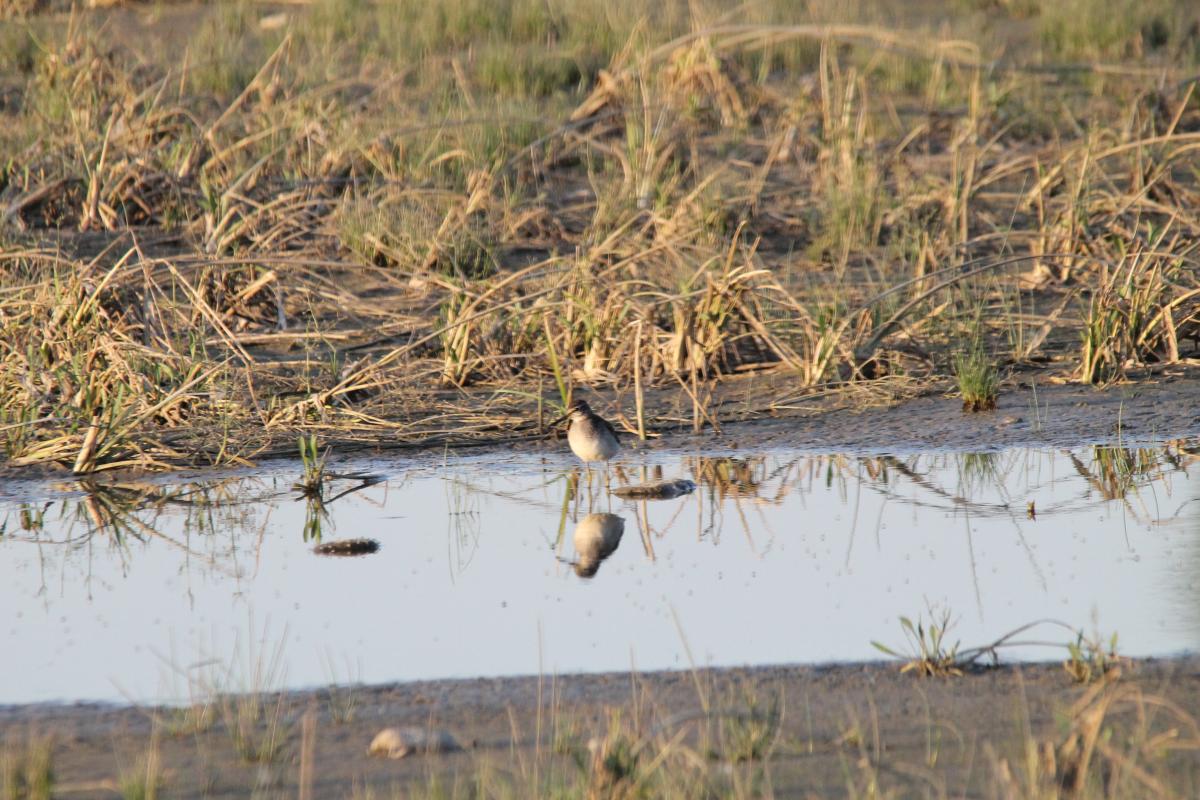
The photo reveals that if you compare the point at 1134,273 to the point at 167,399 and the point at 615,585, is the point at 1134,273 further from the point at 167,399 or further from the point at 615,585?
the point at 167,399

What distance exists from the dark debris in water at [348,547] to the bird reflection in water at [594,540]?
2.16ft

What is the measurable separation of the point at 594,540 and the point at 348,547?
0.79 m

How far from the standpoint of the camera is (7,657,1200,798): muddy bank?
3.45 metres

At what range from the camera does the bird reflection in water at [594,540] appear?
527 cm

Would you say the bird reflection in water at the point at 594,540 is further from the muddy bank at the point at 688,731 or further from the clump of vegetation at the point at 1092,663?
the clump of vegetation at the point at 1092,663

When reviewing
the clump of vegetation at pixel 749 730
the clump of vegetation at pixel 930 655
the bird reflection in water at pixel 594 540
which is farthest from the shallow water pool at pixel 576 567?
the clump of vegetation at pixel 749 730

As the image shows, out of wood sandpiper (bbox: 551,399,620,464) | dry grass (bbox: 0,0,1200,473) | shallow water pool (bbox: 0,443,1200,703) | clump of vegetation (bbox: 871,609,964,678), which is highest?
dry grass (bbox: 0,0,1200,473)

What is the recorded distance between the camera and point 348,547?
5508 mm

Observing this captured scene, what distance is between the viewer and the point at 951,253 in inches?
357

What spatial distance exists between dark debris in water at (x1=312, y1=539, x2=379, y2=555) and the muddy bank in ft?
4.47

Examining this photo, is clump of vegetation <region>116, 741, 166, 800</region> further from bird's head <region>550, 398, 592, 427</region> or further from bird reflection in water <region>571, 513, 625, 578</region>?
bird's head <region>550, 398, 592, 427</region>

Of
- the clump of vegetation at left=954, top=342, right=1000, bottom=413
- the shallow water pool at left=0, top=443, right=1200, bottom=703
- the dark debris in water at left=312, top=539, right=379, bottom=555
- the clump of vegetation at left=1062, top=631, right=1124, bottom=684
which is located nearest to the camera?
the clump of vegetation at left=1062, top=631, right=1124, bottom=684

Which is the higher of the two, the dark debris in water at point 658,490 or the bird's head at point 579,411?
the bird's head at point 579,411

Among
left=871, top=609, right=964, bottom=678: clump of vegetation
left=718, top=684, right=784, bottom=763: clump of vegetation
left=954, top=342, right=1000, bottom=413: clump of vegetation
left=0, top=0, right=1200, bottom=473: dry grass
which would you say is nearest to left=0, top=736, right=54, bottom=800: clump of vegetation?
left=718, top=684, right=784, bottom=763: clump of vegetation
